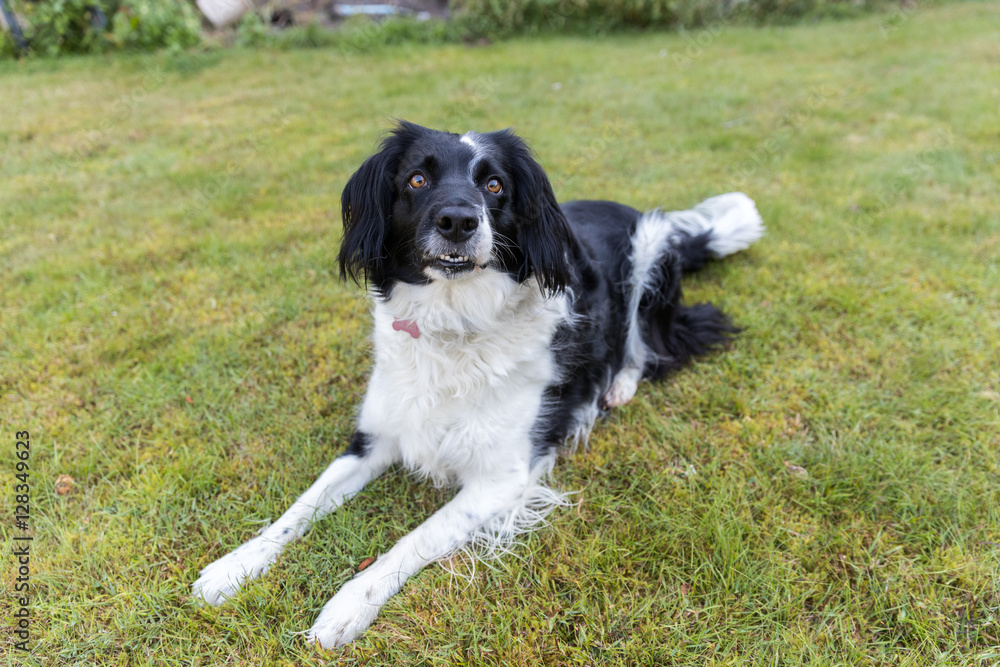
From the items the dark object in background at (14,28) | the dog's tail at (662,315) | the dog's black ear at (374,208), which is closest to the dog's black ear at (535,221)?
the dog's black ear at (374,208)

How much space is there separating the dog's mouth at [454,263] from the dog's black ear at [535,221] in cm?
27

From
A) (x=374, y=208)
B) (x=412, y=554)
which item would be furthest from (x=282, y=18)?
(x=412, y=554)

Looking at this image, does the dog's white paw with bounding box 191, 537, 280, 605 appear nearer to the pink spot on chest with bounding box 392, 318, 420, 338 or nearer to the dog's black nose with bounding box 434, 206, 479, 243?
the pink spot on chest with bounding box 392, 318, 420, 338

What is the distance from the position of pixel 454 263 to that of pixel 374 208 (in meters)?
0.43

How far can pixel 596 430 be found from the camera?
259 centimetres

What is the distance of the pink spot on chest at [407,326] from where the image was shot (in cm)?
214

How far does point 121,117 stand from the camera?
257 inches

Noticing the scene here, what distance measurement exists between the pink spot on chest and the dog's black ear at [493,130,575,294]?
0.46 meters

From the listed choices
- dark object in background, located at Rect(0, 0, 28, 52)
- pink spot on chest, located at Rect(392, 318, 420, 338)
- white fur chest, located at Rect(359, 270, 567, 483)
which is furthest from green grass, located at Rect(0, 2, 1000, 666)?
dark object in background, located at Rect(0, 0, 28, 52)

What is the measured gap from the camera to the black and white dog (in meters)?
1.92

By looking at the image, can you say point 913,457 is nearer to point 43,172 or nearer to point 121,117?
point 43,172

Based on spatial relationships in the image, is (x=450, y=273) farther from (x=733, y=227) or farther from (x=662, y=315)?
(x=733, y=227)

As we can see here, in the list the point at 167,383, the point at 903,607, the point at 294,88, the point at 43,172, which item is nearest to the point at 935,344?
the point at 903,607

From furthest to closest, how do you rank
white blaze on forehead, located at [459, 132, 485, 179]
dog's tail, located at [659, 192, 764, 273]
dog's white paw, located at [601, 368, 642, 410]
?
dog's tail, located at [659, 192, 764, 273]
dog's white paw, located at [601, 368, 642, 410]
white blaze on forehead, located at [459, 132, 485, 179]
